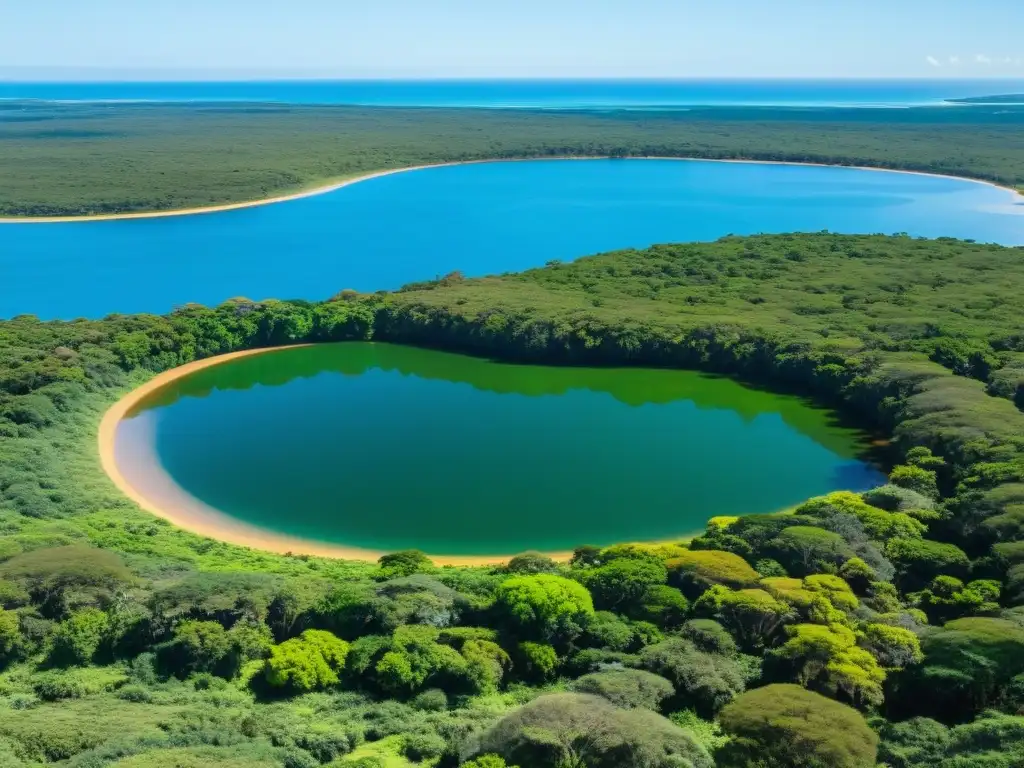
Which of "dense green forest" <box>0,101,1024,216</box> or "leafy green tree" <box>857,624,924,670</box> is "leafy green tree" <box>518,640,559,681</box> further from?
"dense green forest" <box>0,101,1024,216</box>

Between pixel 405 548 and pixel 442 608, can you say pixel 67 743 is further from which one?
pixel 405 548

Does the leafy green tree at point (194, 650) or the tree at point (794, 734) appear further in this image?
the leafy green tree at point (194, 650)

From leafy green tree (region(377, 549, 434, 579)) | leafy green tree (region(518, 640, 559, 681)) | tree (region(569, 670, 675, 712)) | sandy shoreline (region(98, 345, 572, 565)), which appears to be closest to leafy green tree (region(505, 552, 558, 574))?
leafy green tree (region(377, 549, 434, 579))

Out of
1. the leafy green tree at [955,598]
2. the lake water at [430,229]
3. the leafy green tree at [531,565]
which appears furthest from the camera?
the lake water at [430,229]

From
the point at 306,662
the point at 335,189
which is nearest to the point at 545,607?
the point at 306,662

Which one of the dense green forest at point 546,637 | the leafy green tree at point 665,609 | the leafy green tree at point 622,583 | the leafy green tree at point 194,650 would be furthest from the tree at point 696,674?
the leafy green tree at point 194,650

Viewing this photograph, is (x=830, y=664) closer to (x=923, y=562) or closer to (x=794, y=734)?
(x=794, y=734)

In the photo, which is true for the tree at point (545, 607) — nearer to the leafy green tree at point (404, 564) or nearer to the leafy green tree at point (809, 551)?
the leafy green tree at point (404, 564)
